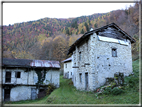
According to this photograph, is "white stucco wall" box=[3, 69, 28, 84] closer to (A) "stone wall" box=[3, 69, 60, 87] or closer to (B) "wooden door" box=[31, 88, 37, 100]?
(A) "stone wall" box=[3, 69, 60, 87]

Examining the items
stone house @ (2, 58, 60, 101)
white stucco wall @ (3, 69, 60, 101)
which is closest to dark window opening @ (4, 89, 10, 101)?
stone house @ (2, 58, 60, 101)

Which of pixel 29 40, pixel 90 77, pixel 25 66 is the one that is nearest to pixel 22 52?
pixel 29 40

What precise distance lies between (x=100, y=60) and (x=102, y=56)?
546 millimetres

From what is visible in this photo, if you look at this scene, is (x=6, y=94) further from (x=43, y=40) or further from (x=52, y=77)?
(x=43, y=40)

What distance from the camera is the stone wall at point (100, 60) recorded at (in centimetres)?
1200

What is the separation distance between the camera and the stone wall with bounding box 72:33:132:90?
12.0m

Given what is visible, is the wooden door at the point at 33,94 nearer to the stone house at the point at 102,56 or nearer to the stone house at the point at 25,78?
the stone house at the point at 25,78

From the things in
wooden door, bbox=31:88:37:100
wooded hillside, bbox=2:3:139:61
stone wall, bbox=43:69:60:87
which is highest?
wooded hillside, bbox=2:3:139:61

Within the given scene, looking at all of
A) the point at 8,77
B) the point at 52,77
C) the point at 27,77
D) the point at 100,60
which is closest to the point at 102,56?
the point at 100,60

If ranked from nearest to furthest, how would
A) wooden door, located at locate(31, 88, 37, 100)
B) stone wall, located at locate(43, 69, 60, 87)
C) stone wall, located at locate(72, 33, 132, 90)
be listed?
stone wall, located at locate(72, 33, 132, 90), wooden door, located at locate(31, 88, 37, 100), stone wall, located at locate(43, 69, 60, 87)

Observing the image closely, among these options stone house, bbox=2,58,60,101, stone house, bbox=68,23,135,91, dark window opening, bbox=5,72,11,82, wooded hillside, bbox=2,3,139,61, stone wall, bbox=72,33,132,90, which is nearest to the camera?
stone wall, bbox=72,33,132,90

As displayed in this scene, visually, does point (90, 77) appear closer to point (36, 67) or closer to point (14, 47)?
point (36, 67)

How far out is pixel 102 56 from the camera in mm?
12586

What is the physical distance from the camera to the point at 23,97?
1616 cm
